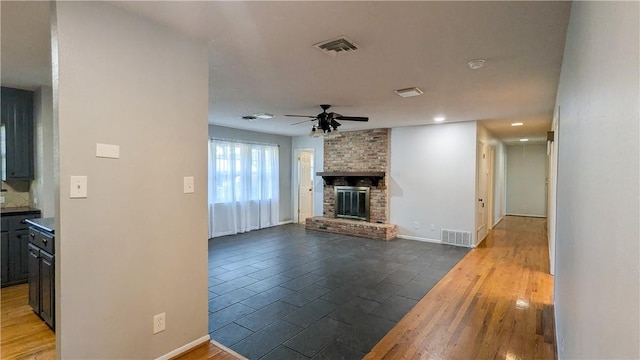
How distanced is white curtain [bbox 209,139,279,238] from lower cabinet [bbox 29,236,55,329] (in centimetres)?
375

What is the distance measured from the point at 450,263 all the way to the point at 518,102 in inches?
98.1

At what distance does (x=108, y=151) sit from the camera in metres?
1.97

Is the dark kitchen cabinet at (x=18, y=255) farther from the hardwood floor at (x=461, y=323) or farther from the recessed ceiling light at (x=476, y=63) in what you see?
the recessed ceiling light at (x=476, y=63)

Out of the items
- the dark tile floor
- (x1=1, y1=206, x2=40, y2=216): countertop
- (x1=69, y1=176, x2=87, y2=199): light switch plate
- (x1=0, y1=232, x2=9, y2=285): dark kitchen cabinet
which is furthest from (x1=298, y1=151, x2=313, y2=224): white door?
(x1=69, y1=176, x2=87, y2=199): light switch plate

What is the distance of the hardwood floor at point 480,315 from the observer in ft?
8.07

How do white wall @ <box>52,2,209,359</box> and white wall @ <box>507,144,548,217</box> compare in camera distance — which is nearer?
white wall @ <box>52,2,209,359</box>

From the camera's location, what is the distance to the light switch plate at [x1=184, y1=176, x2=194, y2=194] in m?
2.37

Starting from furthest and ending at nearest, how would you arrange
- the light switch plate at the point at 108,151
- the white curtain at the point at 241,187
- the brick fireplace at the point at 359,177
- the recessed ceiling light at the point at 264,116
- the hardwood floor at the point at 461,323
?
the brick fireplace at the point at 359,177
the white curtain at the point at 241,187
the recessed ceiling light at the point at 264,116
the hardwood floor at the point at 461,323
the light switch plate at the point at 108,151

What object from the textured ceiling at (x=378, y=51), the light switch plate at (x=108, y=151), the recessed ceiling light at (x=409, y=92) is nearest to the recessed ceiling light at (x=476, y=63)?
the textured ceiling at (x=378, y=51)

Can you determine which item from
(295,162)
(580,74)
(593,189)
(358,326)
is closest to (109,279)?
(358,326)

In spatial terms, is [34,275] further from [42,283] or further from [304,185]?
[304,185]

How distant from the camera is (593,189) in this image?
46.1 inches

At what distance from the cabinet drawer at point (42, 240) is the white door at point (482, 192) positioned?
6.26 m

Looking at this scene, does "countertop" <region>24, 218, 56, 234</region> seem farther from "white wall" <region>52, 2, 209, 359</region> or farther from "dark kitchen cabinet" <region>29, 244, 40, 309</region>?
"white wall" <region>52, 2, 209, 359</region>
